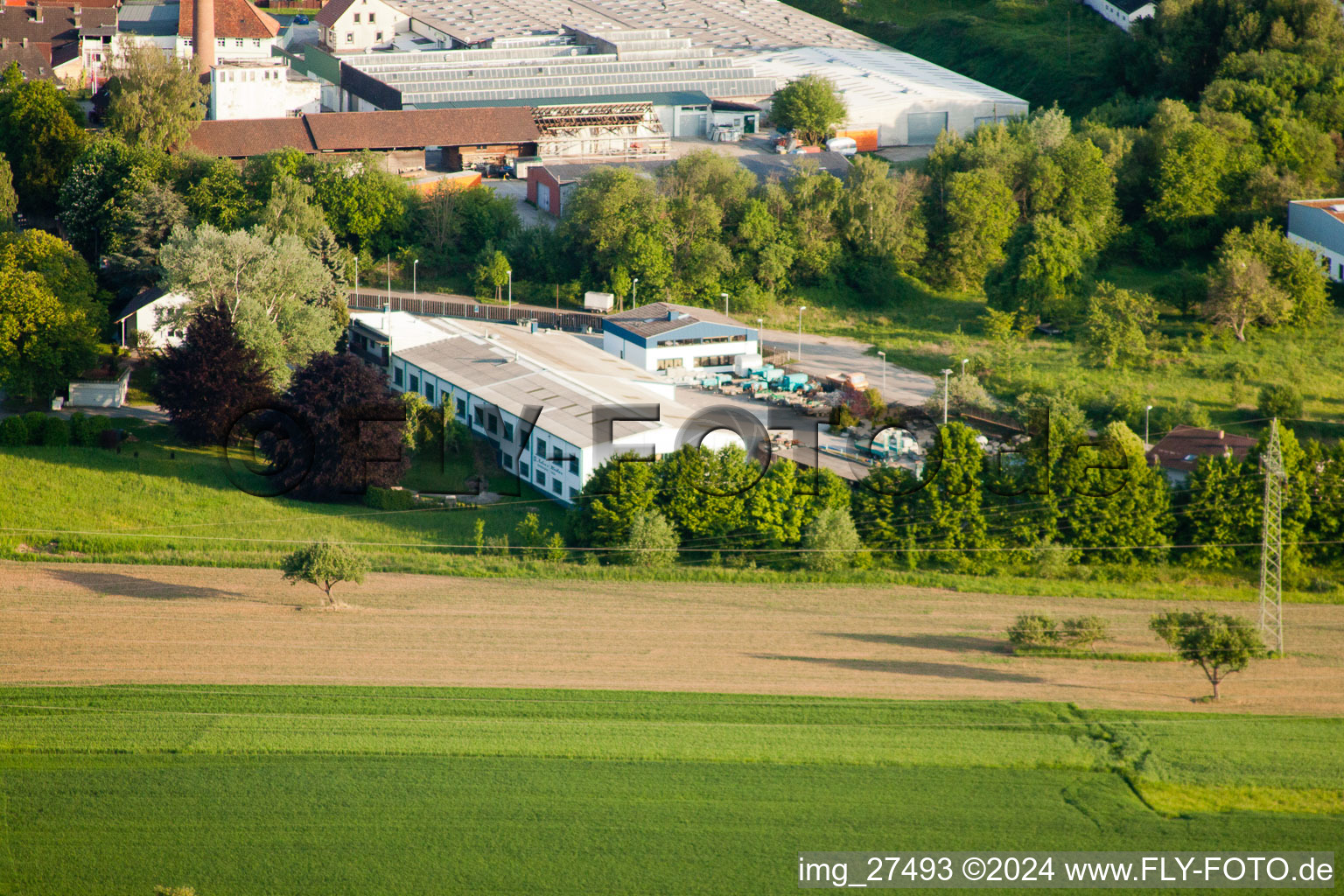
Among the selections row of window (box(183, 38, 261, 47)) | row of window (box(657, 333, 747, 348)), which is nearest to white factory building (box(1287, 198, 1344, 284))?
row of window (box(657, 333, 747, 348))

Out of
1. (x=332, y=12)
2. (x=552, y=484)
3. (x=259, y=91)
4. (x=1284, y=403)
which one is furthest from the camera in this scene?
(x=332, y=12)

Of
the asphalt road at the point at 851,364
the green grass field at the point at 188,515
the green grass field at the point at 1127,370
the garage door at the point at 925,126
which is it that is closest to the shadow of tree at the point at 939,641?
the green grass field at the point at 188,515

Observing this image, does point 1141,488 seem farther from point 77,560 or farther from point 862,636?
point 77,560

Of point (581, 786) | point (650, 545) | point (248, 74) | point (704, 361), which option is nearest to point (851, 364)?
point (704, 361)

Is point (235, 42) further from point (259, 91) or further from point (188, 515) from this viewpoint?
point (188, 515)

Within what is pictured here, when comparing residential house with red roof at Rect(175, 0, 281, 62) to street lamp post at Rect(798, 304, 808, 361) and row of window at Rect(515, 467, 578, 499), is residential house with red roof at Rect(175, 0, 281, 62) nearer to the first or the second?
street lamp post at Rect(798, 304, 808, 361)

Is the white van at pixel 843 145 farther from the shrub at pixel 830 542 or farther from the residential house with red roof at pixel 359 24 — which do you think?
the shrub at pixel 830 542
